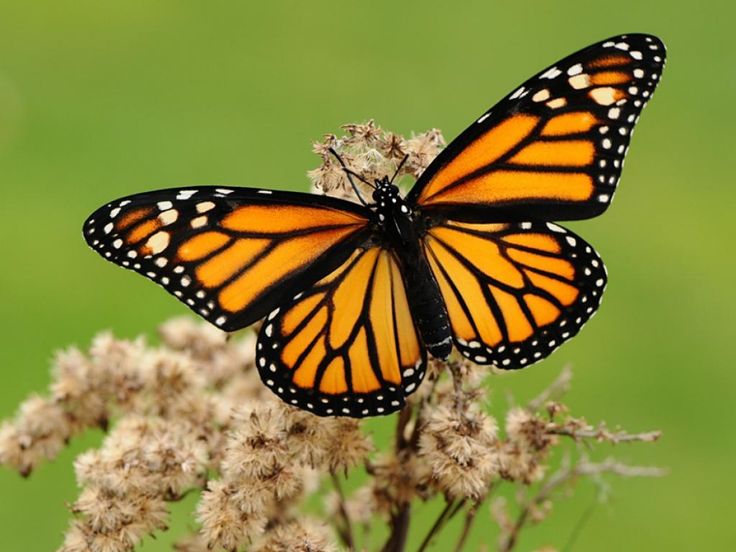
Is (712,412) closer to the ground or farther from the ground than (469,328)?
Answer: farther from the ground

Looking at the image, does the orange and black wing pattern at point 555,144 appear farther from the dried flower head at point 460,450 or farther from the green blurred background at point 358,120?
the green blurred background at point 358,120

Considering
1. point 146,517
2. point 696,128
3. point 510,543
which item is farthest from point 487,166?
point 696,128

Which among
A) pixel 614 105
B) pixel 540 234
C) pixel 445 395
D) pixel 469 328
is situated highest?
pixel 614 105

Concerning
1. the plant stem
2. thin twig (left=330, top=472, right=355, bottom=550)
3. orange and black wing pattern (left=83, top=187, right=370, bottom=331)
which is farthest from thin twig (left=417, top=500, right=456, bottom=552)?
orange and black wing pattern (left=83, top=187, right=370, bottom=331)

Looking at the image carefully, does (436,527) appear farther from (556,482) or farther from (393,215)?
(393,215)

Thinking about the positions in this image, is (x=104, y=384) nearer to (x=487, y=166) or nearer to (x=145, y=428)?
(x=145, y=428)

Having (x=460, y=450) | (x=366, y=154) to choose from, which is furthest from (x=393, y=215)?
(x=460, y=450)
